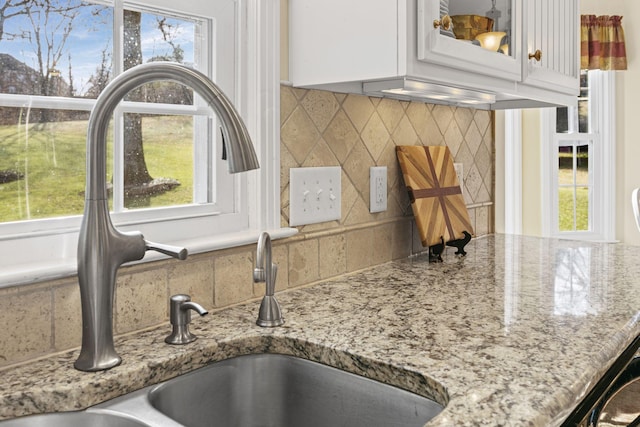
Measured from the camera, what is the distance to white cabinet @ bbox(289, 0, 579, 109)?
1118mm

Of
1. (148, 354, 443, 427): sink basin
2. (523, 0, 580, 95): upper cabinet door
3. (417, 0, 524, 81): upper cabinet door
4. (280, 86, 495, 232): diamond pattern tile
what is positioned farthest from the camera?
(523, 0, 580, 95): upper cabinet door

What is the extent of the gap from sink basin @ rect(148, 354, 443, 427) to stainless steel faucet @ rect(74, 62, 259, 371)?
4.6 inches

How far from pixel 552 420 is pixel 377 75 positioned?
27.7 inches

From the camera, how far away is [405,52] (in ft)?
3.59

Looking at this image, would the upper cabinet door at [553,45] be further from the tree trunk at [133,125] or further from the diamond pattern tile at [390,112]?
the tree trunk at [133,125]

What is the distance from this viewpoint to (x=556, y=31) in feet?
5.53

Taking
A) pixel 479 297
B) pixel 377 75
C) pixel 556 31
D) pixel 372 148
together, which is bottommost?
pixel 479 297

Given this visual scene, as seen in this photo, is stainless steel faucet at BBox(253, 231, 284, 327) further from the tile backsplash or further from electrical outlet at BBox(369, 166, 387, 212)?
electrical outlet at BBox(369, 166, 387, 212)

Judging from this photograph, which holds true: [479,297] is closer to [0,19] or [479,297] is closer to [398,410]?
[398,410]

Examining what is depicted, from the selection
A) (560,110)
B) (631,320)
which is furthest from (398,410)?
(560,110)

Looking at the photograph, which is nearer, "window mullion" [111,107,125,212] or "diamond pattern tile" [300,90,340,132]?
"window mullion" [111,107,125,212]

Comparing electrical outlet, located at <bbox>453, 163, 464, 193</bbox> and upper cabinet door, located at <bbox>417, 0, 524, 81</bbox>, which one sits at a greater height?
upper cabinet door, located at <bbox>417, 0, 524, 81</bbox>

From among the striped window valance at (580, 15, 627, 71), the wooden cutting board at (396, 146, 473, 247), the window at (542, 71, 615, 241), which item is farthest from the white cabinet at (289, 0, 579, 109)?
the window at (542, 71, 615, 241)

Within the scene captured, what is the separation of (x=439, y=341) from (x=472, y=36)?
2.38 ft
